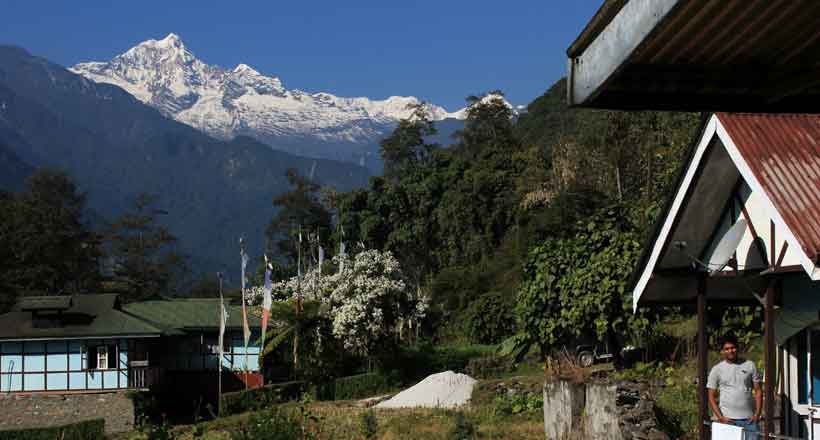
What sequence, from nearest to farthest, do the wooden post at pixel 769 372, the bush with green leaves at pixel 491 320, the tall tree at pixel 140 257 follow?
the wooden post at pixel 769 372 < the bush with green leaves at pixel 491 320 < the tall tree at pixel 140 257

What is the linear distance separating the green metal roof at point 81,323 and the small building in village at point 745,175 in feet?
114

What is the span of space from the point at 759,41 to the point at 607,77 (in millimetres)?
752

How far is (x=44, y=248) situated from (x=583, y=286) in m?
58.7

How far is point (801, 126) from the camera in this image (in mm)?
11734

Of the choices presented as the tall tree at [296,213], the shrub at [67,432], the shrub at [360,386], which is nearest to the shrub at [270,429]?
the shrub at [67,432]

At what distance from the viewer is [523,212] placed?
6209cm

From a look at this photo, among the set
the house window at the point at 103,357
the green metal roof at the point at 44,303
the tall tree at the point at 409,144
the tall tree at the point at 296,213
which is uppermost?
the tall tree at the point at 409,144

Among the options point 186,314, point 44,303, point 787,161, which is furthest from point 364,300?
point 787,161

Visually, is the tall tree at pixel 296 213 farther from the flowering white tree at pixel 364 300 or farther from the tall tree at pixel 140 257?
the flowering white tree at pixel 364 300

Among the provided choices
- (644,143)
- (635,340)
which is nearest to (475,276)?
(644,143)

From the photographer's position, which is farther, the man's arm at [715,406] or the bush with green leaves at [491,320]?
the bush with green leaves at [491,320]

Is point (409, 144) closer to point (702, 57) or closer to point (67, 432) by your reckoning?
point (67, 432)

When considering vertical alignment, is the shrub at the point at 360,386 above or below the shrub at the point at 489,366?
below

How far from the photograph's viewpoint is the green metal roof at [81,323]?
44.3 meters
